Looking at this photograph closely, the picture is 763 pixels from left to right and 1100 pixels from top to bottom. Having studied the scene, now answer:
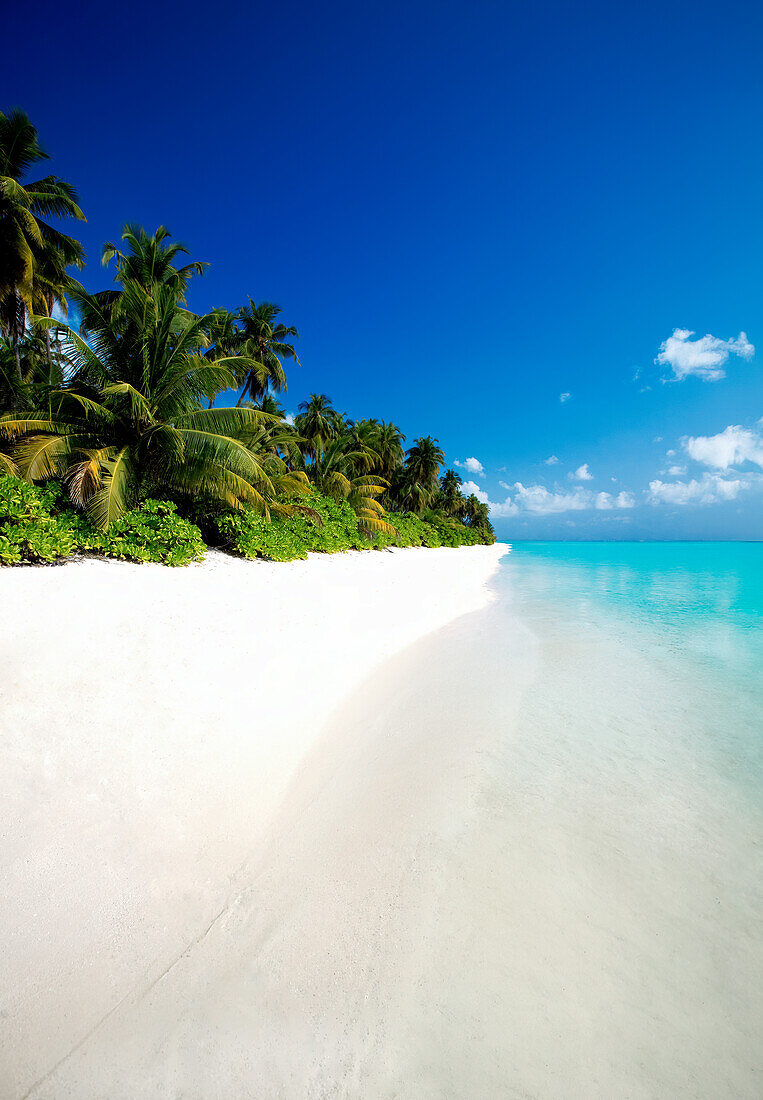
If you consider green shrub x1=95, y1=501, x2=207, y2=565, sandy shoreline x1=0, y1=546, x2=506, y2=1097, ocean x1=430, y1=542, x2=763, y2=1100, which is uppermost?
green shrub x1=95, y1=501, x2=207, y2=565

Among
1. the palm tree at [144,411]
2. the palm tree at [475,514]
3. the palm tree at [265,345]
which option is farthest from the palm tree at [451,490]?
the palm tree at [144,411]

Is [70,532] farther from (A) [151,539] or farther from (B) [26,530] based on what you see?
(A) [151,539]

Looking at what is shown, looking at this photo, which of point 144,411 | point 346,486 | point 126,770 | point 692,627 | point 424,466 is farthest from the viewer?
point 424,466

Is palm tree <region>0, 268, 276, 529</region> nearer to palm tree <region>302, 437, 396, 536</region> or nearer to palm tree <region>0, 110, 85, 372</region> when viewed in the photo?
palm tree <region>0, 110, 85, 372</region>

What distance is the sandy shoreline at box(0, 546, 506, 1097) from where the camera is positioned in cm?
211

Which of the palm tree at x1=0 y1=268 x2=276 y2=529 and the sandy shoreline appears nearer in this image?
the sandy shoreline

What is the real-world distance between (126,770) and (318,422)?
3370 cm

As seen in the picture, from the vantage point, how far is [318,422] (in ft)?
113

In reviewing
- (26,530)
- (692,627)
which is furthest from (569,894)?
(692,627)

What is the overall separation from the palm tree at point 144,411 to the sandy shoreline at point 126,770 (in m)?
4.58

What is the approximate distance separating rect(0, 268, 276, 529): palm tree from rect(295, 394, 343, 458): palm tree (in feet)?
73.3

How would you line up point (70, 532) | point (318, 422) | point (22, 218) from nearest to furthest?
1. point (70, 532)
2. point (22, 218)
3. point (318, 422)

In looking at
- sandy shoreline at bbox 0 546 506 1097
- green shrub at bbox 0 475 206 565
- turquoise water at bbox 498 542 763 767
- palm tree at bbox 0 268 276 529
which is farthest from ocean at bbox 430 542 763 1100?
palm tree at bbox 0 268 276 529

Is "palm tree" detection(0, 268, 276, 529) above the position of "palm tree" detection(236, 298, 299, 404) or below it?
below
